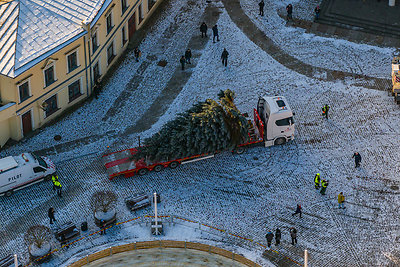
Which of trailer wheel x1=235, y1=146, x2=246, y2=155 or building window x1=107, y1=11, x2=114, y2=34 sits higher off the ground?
building window x1=107, y1=11, x2=114, y2=34

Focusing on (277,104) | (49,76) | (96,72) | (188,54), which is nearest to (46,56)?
(49,76)

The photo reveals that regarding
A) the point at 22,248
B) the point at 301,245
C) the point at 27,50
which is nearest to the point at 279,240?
the point at 301,245

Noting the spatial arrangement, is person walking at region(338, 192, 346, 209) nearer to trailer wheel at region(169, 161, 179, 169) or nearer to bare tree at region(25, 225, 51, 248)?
trailer wheel at region(169, 161, 179, 169)

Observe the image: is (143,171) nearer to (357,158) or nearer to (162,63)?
(162,63)

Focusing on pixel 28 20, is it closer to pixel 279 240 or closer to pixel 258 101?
pixel 258 101

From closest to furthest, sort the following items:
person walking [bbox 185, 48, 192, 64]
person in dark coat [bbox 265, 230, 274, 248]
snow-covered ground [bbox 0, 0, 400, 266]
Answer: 1. person in dark coat [bbox 265, 230, 274, 248]
2. snow-covered ground [bbox 0, 0, 400, 266]
3. person walking [bbox 185, 48, 192, 64]

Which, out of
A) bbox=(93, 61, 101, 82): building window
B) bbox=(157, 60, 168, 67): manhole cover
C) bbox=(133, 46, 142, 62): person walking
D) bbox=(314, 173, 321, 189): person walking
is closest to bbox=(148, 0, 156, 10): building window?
bbox=(133, 46, 142, 62): person walking

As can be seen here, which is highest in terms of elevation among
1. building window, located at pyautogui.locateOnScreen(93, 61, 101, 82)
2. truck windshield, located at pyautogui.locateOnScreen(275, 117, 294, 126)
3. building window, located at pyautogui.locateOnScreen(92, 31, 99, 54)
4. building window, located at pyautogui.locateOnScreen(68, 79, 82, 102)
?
building window, located at pyautogui.locateOnScreen(92, 31, 99, 54)
